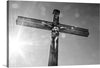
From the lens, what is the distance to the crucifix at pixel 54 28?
6.22 ft

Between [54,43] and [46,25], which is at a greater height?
[46,25]

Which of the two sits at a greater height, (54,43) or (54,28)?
(54,28)

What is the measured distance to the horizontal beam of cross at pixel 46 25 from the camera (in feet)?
6.18

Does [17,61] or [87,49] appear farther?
[87,49]

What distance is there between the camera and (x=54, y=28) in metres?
1.95

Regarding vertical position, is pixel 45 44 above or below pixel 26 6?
below

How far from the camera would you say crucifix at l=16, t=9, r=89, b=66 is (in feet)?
6.22

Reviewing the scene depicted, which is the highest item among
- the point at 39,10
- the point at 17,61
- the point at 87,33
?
the point at 39,10

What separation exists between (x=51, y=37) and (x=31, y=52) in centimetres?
23

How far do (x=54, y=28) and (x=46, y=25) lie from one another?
85 millimetres
